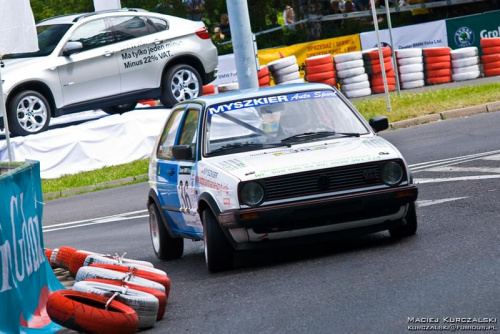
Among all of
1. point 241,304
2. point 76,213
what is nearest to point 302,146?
point 241,304

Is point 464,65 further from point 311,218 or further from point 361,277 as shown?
point 361,277

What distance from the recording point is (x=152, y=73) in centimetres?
2244

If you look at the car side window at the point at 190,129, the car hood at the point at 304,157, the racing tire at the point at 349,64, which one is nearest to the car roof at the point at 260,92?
the car side window at the point at 190,129

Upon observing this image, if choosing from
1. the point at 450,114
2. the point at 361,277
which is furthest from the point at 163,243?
the point at 450,114

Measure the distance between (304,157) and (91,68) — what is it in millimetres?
12689

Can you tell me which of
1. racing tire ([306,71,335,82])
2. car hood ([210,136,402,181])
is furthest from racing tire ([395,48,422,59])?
car hood ([210,136,402,181])

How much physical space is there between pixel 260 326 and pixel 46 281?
7.15ft

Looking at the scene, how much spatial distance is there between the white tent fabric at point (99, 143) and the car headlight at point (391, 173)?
40.3ft

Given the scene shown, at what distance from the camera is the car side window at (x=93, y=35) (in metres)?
21.9

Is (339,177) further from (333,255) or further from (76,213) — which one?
(76,213)

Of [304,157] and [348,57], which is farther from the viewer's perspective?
[348,57]

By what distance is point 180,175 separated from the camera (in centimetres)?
1060

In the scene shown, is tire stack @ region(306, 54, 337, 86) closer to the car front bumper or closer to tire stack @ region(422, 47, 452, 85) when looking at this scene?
tire stack @ region(422, 47, 452, 85)

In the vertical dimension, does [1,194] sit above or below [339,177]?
above
